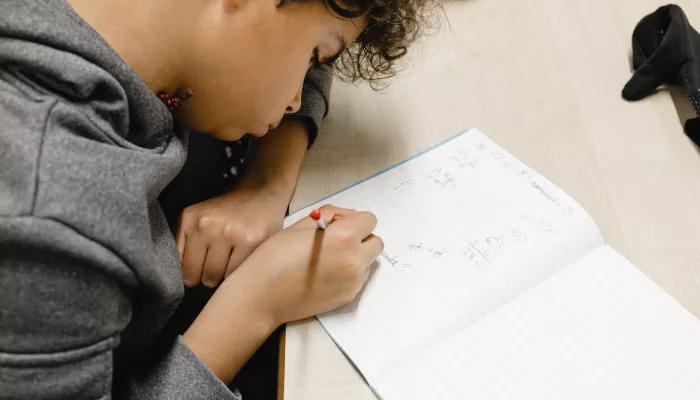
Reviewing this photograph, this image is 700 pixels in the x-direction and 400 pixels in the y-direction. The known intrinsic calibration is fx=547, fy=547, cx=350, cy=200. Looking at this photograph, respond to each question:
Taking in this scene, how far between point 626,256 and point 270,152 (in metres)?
0.39

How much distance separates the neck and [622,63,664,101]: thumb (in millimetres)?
544

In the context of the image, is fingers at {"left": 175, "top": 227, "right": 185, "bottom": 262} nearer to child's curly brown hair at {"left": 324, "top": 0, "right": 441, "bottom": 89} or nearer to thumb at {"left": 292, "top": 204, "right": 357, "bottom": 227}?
thumb at {"left": 292, "top": 204, "right": 357, "bottom": 227}

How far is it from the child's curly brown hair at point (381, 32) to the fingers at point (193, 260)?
247 millimetres

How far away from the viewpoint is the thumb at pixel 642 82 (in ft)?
2.27

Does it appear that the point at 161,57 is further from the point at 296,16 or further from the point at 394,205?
the point at 394,205

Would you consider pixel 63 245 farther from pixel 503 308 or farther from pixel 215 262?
pixel 503 308

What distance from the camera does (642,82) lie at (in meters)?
0.69

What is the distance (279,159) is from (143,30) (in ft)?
0.66

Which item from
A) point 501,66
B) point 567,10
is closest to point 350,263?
point 501,66

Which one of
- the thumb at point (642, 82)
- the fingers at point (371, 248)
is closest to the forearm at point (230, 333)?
the fingers at point (371, 248)

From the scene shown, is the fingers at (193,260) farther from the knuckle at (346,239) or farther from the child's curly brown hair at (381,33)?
the child's curly brown hair at (381,33)

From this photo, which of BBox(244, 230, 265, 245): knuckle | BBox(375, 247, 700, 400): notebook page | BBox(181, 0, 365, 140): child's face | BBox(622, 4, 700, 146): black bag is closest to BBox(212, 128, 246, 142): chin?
BBox(181, 0, 365, 140): child's face

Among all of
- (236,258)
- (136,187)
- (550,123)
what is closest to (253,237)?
(236,258)

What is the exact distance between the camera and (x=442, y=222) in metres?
0.56
